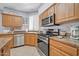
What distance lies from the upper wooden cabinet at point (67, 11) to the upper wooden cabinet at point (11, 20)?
354cm

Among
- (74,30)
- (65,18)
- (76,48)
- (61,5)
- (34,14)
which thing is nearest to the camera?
(76,48)

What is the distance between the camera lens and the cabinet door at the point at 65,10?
239 centimetres

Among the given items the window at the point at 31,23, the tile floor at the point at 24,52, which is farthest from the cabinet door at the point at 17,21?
the tile floor at the point at 24,52

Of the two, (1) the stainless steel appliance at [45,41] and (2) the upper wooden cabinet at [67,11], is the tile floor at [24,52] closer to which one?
(1) the stainless steel appliance at [45,41]

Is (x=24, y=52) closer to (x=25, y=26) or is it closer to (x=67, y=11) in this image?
(x=25, y=26)

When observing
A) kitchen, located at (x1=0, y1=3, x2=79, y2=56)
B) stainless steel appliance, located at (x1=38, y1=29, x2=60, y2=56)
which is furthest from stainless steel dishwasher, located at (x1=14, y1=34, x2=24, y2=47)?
stainless steel appliance, located at (x1=38, y1=29, x2=60, y2=56)

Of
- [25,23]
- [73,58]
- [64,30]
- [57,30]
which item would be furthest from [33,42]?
[73,58]

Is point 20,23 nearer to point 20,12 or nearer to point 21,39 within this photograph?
point 20,12

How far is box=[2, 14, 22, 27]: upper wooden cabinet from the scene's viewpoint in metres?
6.10

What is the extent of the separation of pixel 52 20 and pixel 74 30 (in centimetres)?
125

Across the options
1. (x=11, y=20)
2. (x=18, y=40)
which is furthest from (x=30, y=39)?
(x=11, y=20)

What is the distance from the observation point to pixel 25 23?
7.15 metres

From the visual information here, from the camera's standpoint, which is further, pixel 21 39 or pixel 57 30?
pixel 21 39

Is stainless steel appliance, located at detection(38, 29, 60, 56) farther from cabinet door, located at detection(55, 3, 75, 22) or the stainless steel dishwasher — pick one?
the stainless steel dishwasher
